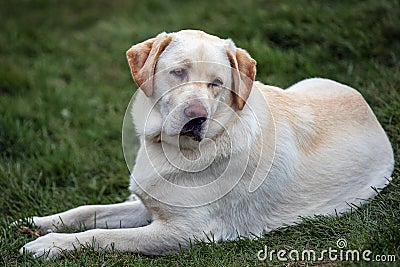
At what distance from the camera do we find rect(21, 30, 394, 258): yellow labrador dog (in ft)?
13.5

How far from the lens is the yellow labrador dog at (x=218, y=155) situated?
4.12 meters

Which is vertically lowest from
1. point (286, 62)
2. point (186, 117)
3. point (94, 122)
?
point (94, 122)

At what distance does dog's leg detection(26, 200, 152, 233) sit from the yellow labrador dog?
0.13m

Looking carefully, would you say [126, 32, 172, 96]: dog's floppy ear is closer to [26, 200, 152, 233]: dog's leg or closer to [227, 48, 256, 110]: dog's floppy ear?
[227, 48, 256, 110]: dog's floppy ear

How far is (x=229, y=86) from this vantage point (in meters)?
4.20

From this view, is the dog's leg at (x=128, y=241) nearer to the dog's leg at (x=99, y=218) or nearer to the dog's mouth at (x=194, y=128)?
the dog's leg at (x=99, y=218)

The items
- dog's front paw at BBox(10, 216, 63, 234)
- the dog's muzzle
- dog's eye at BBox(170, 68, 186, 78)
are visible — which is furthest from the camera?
dog's front paw at BBox(10, 216, 63, 234)

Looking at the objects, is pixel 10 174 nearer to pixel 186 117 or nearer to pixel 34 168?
pixel 34 168

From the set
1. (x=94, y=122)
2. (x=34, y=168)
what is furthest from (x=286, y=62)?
(x=34, y=168)

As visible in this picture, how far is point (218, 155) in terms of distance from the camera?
14.0ft

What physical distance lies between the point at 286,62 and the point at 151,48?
308 centimetres

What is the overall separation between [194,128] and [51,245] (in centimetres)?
127

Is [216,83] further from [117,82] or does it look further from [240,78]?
[117,82]

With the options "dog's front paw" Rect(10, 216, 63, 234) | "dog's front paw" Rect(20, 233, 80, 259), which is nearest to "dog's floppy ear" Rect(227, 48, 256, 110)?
"dog's front paw" Rect(20, 233, 80, 259)
